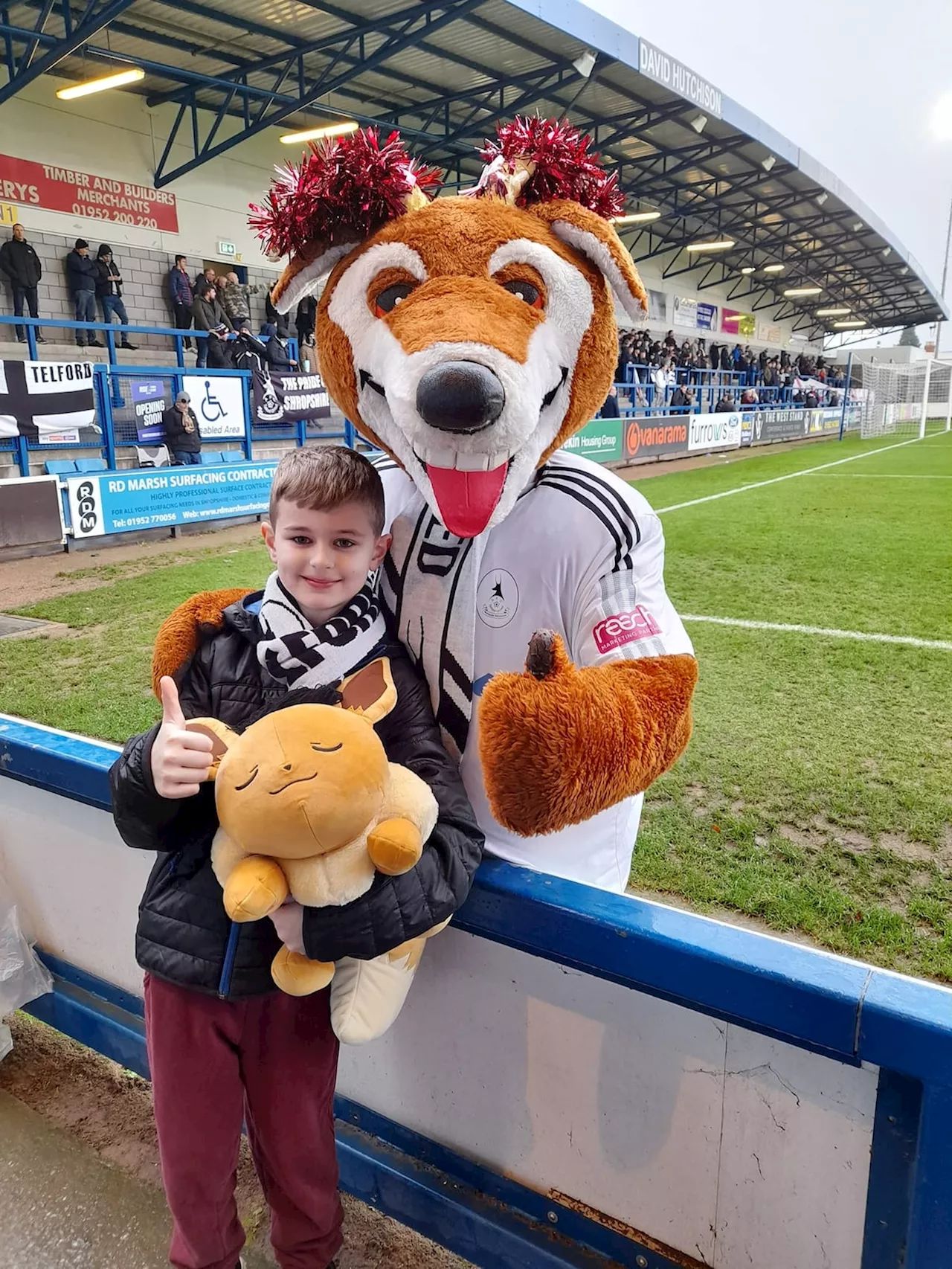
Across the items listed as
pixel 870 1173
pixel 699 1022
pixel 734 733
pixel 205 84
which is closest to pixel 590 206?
pixel 699 1022

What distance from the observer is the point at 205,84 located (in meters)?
13.8

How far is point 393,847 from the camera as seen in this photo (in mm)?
1055

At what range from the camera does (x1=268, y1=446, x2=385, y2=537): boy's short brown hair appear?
4.38 ft

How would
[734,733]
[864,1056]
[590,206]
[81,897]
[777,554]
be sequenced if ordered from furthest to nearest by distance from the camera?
[777,554], [734,733], [81,897], [590,206], [864,1056]

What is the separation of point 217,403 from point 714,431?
13838 mm

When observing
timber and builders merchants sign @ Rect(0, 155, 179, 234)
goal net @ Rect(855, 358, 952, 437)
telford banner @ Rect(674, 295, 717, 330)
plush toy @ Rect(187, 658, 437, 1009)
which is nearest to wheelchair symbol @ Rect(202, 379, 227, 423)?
timber and builders merchants sign @ Rect(0, 155, 179, 234)

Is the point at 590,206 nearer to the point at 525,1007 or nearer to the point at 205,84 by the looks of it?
the point at 525,1007

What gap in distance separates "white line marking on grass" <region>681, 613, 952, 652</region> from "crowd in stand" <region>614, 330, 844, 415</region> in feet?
37.5

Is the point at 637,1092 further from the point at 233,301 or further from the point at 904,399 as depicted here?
the point at 904,399

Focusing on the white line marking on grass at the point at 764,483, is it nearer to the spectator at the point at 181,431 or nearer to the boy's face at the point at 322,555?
the spectator at the point at 181,431

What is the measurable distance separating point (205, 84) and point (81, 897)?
1548 centimetres

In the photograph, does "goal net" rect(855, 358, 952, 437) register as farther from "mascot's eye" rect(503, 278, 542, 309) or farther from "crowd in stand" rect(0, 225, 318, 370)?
"mascot's eye" rect(503, 278, 542, 309)

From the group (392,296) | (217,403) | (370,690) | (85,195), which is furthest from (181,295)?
(370,690)

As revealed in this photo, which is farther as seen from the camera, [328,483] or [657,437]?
[657,437]
